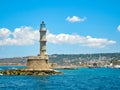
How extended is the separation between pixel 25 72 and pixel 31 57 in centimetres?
398

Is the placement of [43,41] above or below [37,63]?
above

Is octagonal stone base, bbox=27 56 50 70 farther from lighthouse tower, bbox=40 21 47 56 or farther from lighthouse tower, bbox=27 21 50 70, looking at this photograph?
lighthouse tower, bbox=40 21 47 56

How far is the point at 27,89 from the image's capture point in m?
50.1

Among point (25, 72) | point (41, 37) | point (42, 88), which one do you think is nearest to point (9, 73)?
point (25, 72)

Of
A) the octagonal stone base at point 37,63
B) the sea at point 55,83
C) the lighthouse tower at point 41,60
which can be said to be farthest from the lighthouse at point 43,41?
the sea at point 55,83

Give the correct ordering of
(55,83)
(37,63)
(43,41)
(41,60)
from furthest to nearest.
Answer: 1. (43,41)
2. (37,63)
3. (41,60)
4. (55,83)

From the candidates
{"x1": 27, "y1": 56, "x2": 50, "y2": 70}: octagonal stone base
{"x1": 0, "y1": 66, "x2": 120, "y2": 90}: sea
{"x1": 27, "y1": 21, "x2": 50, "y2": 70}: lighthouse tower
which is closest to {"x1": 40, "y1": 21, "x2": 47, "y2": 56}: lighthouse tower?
{"x1": 27, "y1": 21, "x2": 50, "y2": 70}: lighthouse tower

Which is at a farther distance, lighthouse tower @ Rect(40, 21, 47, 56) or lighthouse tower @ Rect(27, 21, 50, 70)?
lighthouse tower @ Rect(40, 21, 47, 56)

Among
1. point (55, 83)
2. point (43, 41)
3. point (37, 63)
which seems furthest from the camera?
point (43, 41)

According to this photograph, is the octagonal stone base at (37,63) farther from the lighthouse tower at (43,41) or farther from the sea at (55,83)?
the sea at (55,83)

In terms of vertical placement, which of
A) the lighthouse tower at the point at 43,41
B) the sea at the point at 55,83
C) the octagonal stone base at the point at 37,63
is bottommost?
the sea at the point at 55,83

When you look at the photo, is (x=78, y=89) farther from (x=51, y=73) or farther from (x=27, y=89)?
(x=51, y=73)

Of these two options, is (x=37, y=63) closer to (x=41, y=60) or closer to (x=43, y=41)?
(x=41, y=60)

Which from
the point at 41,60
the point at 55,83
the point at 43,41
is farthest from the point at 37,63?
the point at 55,83
